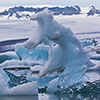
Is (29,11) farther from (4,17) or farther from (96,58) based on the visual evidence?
(96,58)

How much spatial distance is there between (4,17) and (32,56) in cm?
3443

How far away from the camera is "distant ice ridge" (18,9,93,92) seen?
173 inches

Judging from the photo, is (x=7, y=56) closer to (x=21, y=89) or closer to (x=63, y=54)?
(x=63, y=54)

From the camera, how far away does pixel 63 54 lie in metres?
4.71

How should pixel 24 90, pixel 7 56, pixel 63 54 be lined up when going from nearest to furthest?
pixel 24 90
pixel 63 54
pixel 7 56

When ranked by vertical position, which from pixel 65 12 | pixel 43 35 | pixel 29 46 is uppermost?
pixel 43 35

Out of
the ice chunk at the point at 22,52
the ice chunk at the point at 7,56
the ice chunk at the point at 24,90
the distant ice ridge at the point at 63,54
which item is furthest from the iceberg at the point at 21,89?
the ice chunk at the point at 7,56

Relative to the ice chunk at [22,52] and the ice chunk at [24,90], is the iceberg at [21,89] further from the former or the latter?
the ice chunk at [22,52]

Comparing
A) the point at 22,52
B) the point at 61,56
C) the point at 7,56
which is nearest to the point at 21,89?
the point at 61,56

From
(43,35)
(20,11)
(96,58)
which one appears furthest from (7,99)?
(20,11)

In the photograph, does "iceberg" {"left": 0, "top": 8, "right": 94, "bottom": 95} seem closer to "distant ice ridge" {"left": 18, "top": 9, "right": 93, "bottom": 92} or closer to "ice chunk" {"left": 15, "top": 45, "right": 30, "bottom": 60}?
"distant ice ridge" {"left": 18, "top": 9, "right": 93, "bottom": 92}

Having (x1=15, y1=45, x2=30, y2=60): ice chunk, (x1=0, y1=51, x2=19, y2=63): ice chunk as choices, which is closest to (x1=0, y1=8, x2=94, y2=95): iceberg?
(x1=15, y1=45, x2=30, y2=60): ice chunk

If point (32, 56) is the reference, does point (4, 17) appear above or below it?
below

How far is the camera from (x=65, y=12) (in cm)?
4419
